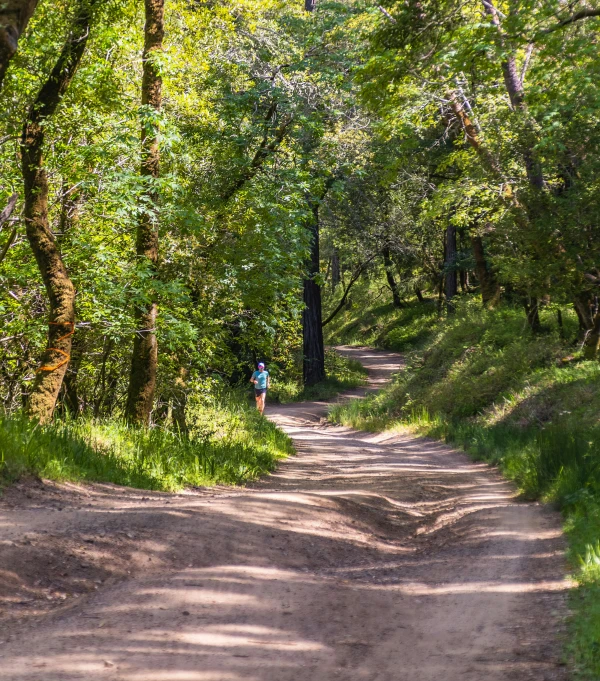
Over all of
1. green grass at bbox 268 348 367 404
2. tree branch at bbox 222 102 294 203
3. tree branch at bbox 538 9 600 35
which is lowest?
green grass at bbox 268 348 367 404

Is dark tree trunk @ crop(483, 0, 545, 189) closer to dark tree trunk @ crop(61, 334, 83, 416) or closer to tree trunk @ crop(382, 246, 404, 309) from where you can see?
dark tree trunk @ crop(61, 334, 83, 416)

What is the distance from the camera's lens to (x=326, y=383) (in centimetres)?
2947

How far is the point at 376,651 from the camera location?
14.0 ft

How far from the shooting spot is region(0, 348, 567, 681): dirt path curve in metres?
3.92

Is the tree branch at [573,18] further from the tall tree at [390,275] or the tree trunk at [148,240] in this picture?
the tall tree at [390,275]

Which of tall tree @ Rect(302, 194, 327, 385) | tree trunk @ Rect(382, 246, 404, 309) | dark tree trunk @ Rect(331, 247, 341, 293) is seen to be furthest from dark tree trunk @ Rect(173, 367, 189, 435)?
dark tree trunk @ Rect(331, 247, 341, 293)

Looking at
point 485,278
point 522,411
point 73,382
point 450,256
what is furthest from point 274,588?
point 450,256

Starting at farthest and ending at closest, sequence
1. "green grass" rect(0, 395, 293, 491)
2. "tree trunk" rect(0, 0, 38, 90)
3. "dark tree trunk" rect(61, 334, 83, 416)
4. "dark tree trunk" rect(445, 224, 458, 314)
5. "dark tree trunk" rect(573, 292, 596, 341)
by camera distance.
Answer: "dark tree trunk" rect(445, 224, 458, 314)
"dark tree trunk" rect(573, 292, 596, 341)
"dark tree trunk" rect(61, 334, 83, 416)
"green grass" rect(0, 395, 293, 491)
"tree trunk" rect(0, 0, 38, 90)

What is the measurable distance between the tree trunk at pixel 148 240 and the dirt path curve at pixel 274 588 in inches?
147

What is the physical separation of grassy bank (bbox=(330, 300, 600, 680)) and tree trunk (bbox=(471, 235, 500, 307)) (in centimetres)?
53

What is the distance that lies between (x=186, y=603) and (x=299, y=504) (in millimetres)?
3205

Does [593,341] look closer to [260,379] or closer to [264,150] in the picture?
[264,150]

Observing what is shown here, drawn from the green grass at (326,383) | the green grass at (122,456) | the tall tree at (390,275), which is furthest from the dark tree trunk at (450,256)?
the green grass at (122,456)

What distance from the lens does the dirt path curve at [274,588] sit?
3920 mm
